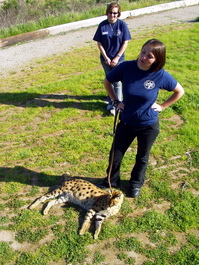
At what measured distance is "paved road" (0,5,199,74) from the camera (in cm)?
1156

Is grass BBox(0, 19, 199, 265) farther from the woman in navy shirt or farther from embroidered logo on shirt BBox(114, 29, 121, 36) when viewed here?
embroidered logo on shirt BBox(114, 29, 121, 36)

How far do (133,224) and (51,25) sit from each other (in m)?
14.8

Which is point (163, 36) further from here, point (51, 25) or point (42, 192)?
point (42, 192)

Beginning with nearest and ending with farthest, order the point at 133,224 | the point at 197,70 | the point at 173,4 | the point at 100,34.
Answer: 1. the point at 133,224
2. the point at 100,34
3. the point at 197,70
4. the point at 173,4

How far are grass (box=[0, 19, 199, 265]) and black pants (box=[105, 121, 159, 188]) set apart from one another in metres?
0.33

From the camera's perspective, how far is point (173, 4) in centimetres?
1944

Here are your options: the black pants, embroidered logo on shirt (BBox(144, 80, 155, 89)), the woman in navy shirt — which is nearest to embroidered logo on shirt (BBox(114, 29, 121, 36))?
the woman in navy shirt

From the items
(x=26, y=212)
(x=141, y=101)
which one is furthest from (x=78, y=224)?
(x=141, y=101)

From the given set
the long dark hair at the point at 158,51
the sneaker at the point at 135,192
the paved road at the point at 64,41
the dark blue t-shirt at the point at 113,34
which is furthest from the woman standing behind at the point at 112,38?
the paved road at the point at 64,41

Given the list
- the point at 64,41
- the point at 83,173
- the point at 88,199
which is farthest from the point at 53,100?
the point at 64,41

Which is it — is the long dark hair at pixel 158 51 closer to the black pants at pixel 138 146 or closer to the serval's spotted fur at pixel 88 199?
the black pants at pixel 138 146

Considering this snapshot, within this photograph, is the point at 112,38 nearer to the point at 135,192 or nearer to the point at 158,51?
the point at 158,51

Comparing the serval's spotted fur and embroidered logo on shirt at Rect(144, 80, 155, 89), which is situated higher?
embroidered logo on shirt at Rect(144, 80, 155, 89)

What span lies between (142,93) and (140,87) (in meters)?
0.08
